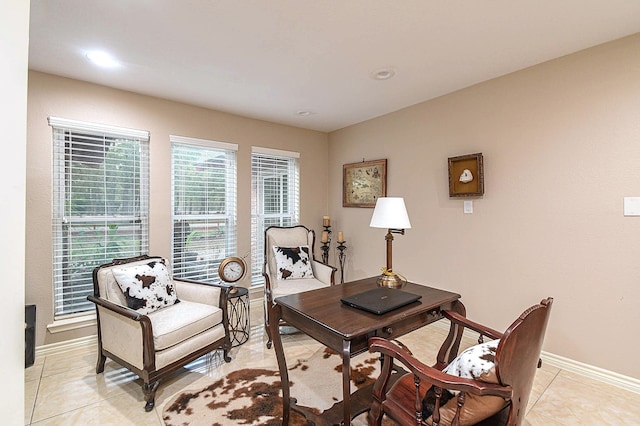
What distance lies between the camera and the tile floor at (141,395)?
1.86 metres

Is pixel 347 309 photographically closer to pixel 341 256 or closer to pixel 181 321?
pixel 181 321

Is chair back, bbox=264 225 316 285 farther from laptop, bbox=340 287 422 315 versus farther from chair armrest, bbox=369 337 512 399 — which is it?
chair armrest, bbox=369 337 512 399

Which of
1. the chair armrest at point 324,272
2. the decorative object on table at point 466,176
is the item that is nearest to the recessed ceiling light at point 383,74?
the decorative object on table at point 466,176

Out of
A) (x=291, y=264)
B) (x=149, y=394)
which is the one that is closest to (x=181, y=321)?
(x=149, y=394)

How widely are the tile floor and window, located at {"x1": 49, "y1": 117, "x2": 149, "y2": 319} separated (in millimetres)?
644

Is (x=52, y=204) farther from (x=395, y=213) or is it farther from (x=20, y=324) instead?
(x=395, y=213)

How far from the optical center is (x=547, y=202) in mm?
2492

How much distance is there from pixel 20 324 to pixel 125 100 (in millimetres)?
2869

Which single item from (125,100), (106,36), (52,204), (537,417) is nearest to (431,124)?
(537,417)

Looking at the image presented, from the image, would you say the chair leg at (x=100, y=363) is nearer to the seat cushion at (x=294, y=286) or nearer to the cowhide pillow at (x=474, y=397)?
the seat cushion at (x=294, y=286)

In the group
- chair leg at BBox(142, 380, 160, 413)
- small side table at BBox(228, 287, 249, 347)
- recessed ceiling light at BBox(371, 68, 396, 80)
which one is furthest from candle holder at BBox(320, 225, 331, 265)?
chair leg at BBox(142, 380, 160, 413)

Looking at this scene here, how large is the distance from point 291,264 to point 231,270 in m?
0.73

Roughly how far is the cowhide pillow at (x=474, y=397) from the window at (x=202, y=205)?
298cm

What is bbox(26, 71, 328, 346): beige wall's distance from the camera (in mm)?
2590
